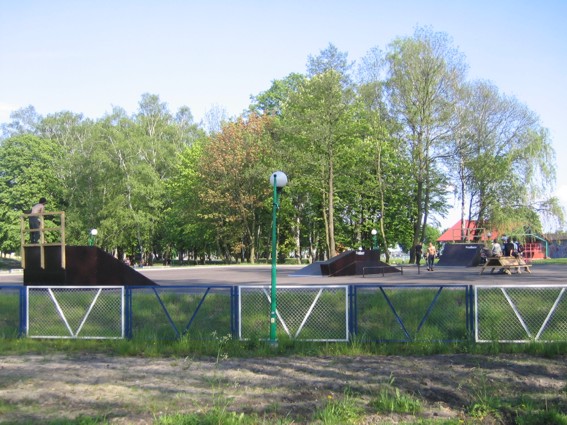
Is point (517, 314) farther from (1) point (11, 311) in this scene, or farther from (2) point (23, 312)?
(1) point (11, 311)

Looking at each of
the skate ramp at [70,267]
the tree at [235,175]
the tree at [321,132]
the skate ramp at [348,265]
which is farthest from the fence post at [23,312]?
the tree at [235,175]

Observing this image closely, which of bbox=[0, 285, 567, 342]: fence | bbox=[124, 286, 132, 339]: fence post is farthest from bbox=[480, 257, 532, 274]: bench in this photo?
bbox=[124, 286, 132, 339]: fence post

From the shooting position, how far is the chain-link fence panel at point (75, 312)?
12273mm

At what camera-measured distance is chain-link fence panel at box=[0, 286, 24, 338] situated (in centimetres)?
1262

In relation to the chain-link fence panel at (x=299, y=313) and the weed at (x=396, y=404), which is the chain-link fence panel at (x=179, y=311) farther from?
the weed at (x=396, y=404)

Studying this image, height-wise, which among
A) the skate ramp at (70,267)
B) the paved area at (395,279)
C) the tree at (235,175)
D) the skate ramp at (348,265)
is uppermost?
the tree at (235,175)

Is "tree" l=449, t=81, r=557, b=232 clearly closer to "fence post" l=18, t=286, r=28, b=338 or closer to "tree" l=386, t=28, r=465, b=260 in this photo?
"tree" l=386, t=28, r=465, b=260

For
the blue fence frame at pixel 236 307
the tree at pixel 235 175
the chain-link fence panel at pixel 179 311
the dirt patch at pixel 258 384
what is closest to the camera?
the dirt patch at pixel 258 384

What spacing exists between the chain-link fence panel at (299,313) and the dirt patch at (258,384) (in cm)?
147

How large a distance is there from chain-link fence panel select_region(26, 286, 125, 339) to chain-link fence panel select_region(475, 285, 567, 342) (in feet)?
23.9

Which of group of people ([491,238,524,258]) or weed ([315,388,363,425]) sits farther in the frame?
group of people ([491,238,524,258])

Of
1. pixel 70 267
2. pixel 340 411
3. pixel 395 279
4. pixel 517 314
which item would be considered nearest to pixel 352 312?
pixel 517 314

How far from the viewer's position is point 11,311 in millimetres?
13125

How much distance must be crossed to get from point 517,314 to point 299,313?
4.25 m
